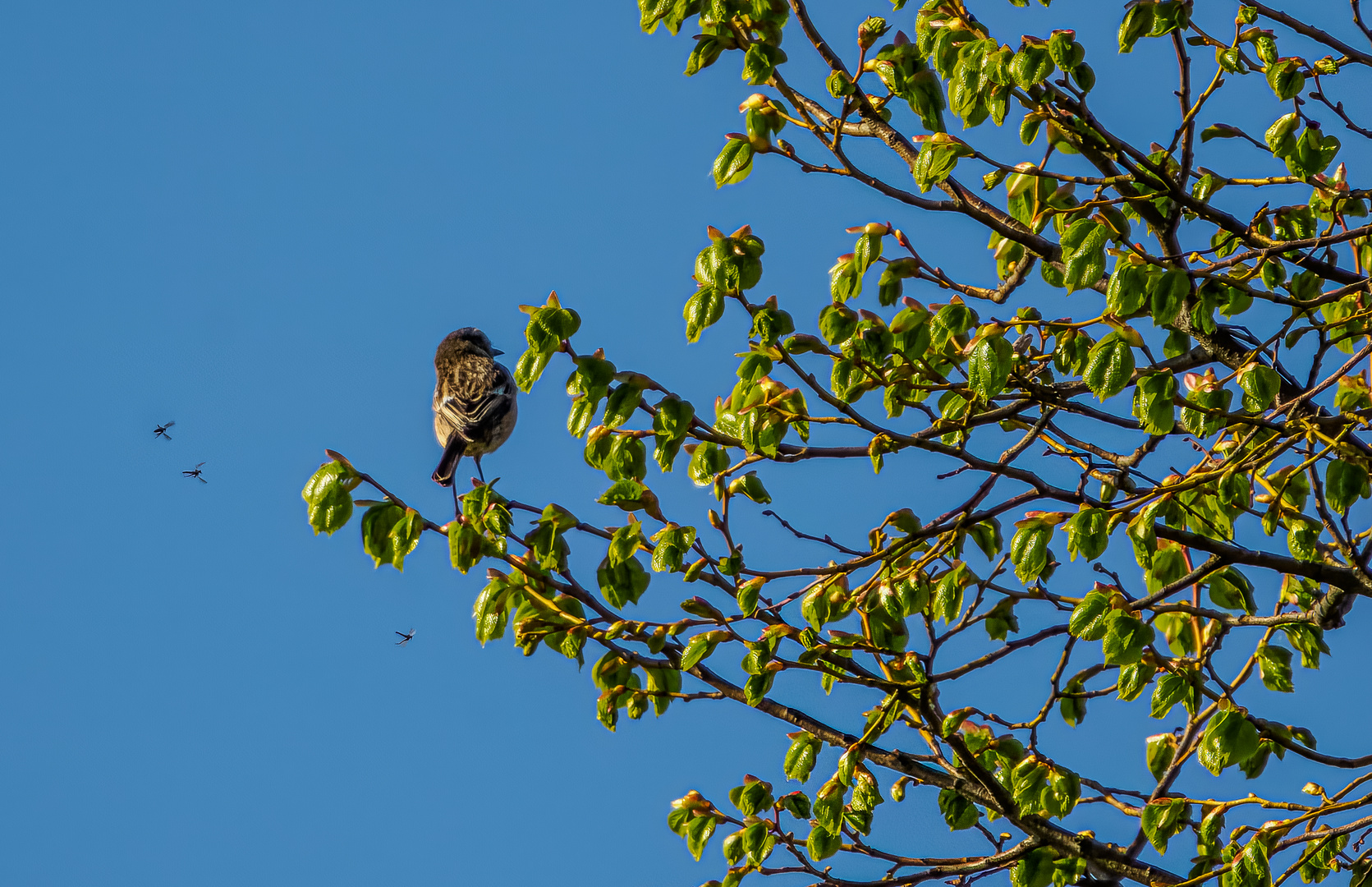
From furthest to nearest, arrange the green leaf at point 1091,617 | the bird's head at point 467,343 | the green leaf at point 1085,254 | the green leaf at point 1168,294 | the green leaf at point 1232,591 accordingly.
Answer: the bird's head at point 467,343 → the green leaf at point 1232,591 → the green leaf at point 1091,617 → the green leaf at point 1085,254 → the green leaf at point 1168,294

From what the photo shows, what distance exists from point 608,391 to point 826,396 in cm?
86

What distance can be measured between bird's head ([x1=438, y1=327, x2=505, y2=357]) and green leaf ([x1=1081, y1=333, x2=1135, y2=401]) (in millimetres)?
6529

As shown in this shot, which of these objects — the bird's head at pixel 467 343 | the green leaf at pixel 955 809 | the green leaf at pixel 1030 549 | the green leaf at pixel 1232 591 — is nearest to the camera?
the green leaf at pixel 1030 549

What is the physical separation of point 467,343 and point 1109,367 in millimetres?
6770

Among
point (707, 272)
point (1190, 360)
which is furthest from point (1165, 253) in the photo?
point (707, 272)

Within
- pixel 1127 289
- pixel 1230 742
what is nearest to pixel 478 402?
pixel 1127 289

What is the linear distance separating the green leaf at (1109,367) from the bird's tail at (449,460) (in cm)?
477

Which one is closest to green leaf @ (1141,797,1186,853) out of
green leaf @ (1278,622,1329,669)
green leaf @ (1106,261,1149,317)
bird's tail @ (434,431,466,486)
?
green leaf @ (1278,622,1329,669)

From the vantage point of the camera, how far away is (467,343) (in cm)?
1040

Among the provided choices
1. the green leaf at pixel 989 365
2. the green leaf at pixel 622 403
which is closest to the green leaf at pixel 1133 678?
the green leaf at pixel 989 365

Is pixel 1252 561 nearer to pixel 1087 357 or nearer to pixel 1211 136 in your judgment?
pixel 1087 357

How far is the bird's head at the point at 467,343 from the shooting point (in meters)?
10.3

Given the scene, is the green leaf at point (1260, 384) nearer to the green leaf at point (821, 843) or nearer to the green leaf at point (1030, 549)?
the green leaf at point (1030, 549)

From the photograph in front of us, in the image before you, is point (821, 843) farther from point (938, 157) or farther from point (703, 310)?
point (938, 157)
